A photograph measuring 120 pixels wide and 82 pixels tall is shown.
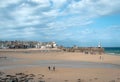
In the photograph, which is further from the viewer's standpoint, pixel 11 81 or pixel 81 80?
pixel 81 80

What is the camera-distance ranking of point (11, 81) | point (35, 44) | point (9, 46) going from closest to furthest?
point (11, 81), point (9, 46), point (35, 44)

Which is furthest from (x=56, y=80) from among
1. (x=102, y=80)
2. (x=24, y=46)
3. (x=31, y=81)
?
(x=24, y=46)

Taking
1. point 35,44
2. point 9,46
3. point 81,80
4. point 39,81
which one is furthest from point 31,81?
point 35,44

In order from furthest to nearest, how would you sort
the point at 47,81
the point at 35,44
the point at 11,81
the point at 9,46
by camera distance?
the point at 35,44
the point at 9,46
the point at 47,81
the point at 11,81

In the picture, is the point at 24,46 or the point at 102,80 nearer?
the point at 102,80

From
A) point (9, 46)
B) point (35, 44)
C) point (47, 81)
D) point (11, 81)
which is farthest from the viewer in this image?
point (35, 44)

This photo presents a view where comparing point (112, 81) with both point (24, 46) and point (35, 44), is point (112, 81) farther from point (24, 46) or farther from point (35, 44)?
point (35, 44)

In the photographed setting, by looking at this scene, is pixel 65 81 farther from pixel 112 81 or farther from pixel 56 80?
pixel 112 81

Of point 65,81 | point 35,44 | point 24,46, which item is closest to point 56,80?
point 65,81

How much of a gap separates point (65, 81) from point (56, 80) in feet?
2.71

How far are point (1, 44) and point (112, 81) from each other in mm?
102259

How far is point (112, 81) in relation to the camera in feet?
64.3

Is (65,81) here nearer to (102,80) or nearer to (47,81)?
(47,81)

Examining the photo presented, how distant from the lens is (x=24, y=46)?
113375 millimetres
